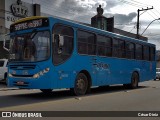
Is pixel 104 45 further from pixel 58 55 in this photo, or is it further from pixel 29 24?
pixel 29 24

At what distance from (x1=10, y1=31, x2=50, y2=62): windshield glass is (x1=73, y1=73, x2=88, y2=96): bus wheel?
2442 mm

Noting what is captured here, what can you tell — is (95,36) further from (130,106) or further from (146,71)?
(146,71)

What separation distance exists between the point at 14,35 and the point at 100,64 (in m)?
4.77

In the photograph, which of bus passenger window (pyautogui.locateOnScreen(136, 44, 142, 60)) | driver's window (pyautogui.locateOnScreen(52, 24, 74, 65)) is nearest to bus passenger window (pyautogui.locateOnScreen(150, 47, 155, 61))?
bus passenger window (pyautogui.locateOnScreen(136, 44, 142, 60))

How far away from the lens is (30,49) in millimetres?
13562

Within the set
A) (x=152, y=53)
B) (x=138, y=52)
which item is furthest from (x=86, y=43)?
(x=152, y=53)

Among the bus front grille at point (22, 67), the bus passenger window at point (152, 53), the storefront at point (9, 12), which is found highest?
the storefront at point (9, 12)

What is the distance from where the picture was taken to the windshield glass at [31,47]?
524 inches

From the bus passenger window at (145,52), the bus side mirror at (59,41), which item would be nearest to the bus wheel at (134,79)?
the bus passenger window at (145,52)

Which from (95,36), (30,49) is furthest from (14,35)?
(95,36)

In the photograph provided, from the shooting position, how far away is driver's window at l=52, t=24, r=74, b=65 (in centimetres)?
1355

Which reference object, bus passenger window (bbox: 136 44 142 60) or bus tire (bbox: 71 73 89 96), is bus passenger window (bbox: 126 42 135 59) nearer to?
bus passenger window (bbox: 136 44 142 60)

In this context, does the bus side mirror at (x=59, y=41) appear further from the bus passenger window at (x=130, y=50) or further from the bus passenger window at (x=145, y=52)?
the bus passenger window at (x=145, y=52)

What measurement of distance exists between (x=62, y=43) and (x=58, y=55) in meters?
0.60
